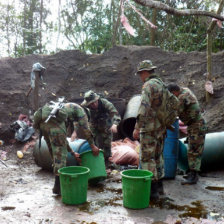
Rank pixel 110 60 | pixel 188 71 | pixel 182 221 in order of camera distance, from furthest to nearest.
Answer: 1. pixel 110 60
2. pixel 188 71
3. pixel 182 221

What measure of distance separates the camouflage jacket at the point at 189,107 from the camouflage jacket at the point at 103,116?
1403 millimetres

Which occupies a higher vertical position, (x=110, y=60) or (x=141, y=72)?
(x=110, y=60)

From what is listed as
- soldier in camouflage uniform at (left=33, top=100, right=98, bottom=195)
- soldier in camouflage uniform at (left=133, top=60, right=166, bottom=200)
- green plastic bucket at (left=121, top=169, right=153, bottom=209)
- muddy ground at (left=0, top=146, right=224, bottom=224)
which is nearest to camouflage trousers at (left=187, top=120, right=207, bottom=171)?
muddy ground at (left=0, top=146, right=224, bottom=224)

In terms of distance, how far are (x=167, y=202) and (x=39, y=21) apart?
52.2 feet

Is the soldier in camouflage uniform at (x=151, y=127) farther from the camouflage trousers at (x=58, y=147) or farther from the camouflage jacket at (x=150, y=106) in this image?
the camouflage trousers at (x=58, y=147)

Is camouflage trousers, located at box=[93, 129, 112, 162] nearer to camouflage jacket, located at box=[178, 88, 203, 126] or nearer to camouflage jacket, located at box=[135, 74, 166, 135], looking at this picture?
camouflage jacket, located at box=[178, 88, 203, 126]

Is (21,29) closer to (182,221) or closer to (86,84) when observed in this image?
(86,84)

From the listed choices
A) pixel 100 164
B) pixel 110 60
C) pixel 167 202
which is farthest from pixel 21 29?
pixel 167 202

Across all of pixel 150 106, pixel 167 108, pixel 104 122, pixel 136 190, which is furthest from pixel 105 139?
pixel 136 190

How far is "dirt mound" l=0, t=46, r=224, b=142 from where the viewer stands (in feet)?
28.8

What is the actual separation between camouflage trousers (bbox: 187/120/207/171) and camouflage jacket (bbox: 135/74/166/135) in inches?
43.4

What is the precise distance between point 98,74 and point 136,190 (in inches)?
275

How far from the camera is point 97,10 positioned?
1692cm

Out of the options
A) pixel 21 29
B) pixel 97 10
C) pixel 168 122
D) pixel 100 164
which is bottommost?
pixel 100 164
